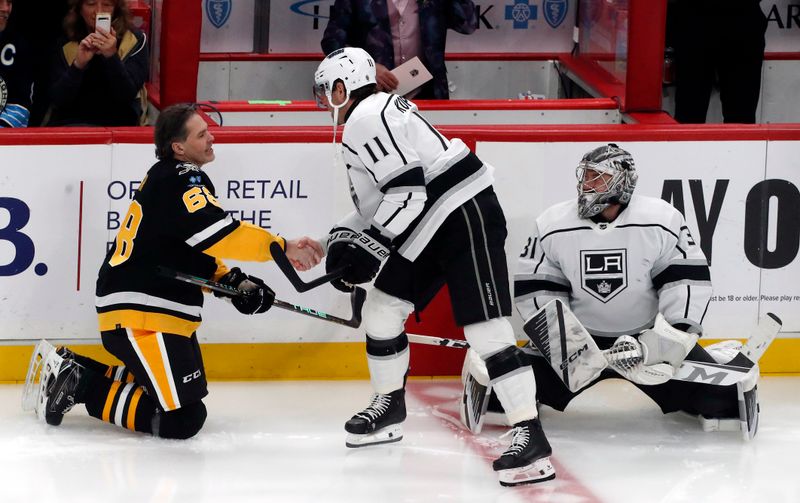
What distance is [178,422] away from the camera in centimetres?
443

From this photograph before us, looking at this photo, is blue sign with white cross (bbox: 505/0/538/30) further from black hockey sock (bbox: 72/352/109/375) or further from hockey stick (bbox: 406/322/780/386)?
black hockey sock (bbox: 72/352/109/375)

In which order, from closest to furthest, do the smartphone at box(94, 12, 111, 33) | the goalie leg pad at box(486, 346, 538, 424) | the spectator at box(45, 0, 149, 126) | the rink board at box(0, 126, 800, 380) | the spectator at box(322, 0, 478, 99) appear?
the goalie leg pad at box(486, 346, 538, 424), the rink board at box(0, 126, 800, 380), the smartphone at box(94, 12, 111, 33), the spectator at box(45, 0, 149, 126), the spectator at box(322, 0, 478, 99)

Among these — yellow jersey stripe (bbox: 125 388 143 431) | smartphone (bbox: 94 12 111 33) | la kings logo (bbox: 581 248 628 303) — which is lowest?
yellow jersey stripe (bbox: 125 388 143 431)

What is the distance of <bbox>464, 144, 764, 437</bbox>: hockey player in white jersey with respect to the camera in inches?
178

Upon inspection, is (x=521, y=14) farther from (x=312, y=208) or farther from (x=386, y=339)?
(x=386, y=339)

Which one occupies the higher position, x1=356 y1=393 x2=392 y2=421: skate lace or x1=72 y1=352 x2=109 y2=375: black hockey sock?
x1=72 y1=352 x2=109 y2=375: black hockey sock

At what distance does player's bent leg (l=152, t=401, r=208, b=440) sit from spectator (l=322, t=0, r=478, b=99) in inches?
87.2

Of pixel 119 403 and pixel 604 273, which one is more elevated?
pixel 604 273

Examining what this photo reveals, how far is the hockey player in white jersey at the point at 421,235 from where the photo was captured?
4.11m

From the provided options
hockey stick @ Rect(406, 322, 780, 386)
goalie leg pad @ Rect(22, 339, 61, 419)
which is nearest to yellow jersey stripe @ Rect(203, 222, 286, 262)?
goalie leg pad @ Rect(22, 339, 61, 419)

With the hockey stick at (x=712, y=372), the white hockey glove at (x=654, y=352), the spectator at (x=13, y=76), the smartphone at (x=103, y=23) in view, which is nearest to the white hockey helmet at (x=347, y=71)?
the white hockey glove at (x=654, y=352)

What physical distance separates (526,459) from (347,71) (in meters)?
1.20

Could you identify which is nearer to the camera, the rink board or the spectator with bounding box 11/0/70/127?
the rink board

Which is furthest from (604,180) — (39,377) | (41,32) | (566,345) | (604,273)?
(41,32)
